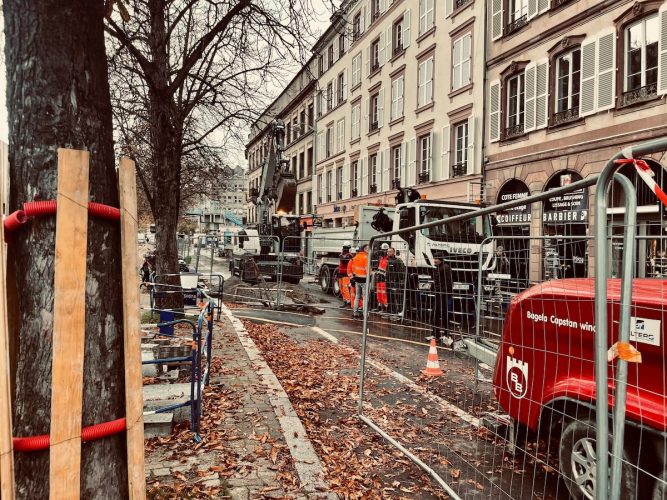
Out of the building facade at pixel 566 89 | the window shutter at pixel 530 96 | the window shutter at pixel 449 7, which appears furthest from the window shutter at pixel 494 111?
the window shutter at pixel 449 7

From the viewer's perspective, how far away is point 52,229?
1929 mm

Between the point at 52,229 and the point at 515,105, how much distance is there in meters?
19.0

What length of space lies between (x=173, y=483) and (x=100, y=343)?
190 cm

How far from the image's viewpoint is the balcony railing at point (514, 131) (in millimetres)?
17672

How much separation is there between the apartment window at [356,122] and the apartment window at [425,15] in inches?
323

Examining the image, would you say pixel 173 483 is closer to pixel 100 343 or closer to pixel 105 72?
pixel 100 343

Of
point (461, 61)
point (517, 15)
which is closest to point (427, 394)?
point (517, 15)

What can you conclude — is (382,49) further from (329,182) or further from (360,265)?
(360,265)

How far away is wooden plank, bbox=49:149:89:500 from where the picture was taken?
183cm

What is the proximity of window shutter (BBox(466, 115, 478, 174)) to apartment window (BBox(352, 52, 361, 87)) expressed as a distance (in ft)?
44.1

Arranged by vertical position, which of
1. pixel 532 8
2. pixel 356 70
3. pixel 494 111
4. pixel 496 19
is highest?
pixel 356 70

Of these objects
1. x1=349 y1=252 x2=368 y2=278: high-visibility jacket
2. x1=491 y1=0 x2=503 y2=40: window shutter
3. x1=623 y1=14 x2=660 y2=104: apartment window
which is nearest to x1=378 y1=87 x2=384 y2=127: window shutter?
x1=491 y1=0 x2=503 y2=40: window shutter

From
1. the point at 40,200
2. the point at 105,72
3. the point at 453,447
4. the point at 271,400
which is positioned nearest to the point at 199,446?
the point at 271,400

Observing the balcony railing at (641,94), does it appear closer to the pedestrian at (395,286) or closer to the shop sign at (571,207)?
the shop sign at (571,207)
